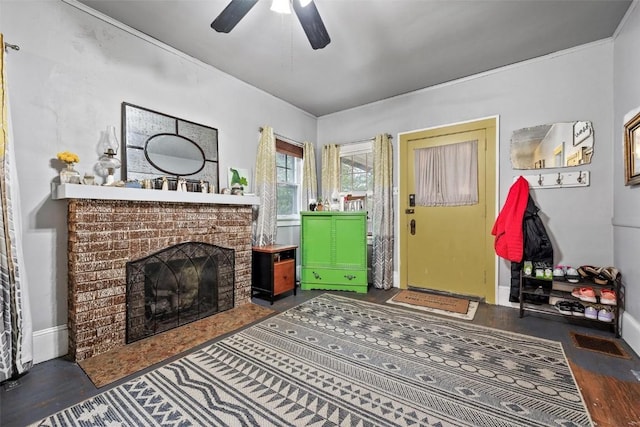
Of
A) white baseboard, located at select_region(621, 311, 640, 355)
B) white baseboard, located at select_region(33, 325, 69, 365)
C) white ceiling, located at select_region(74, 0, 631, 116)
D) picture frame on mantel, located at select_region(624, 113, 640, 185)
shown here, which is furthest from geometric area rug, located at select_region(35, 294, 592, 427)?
white ceiling, located at select_region(74, 0, 631, 116)

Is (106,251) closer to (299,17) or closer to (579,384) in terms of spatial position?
(299,17)

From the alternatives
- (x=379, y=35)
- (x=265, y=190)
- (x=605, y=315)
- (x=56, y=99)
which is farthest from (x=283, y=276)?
(x=605, y=315)

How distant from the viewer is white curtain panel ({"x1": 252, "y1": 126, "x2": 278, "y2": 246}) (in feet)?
11.6

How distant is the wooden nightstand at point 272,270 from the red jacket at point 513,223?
2.40 meters

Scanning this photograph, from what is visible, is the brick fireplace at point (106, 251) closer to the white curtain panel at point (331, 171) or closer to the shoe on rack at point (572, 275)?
the white curtain panel at point (331, 171)

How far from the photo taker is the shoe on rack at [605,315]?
2338 mm

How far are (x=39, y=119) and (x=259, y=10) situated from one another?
72.1 inches

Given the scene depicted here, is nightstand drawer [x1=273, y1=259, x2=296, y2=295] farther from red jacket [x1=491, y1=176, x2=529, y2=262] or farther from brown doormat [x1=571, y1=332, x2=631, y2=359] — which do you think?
brown doormat [x1=571, y1=332, x2=631, y2=359]

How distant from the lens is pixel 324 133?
4598 millimetres

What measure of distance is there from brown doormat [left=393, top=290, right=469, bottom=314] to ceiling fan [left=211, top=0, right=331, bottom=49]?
9.34 ft

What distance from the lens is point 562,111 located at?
283 cm

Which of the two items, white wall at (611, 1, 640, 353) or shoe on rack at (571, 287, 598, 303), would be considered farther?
shoe on rack at (571, 287, 598, 303)

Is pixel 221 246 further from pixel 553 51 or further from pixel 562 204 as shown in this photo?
pixel 553 51

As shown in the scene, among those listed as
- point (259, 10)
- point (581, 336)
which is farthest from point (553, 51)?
point (259, 10)
